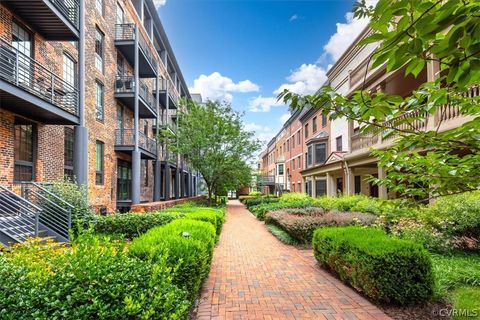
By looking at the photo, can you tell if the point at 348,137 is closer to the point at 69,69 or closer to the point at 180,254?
the point at 69,69

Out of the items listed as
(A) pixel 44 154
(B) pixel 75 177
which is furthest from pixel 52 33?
(B) pixel 75 177

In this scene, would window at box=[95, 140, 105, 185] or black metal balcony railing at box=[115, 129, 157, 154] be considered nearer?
window at box=[95, 140, 105, 185]

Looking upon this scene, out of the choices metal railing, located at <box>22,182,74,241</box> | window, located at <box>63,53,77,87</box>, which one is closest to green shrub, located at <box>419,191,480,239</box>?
metal railing, located at <box>22,182,74,241</box>

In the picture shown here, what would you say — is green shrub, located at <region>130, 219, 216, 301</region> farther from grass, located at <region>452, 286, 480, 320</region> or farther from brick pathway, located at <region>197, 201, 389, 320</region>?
grass, located at <region>452, 286, 480, 320</region>

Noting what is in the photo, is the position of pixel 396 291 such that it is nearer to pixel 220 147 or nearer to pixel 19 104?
pixel 19 104

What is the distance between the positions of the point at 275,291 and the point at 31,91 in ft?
26.4

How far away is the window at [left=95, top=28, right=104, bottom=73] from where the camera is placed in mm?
14009

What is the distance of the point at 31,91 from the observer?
318 inches

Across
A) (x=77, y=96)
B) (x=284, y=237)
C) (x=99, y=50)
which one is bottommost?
(x=284, y=237)

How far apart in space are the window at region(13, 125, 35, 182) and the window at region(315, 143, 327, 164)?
2202 cm

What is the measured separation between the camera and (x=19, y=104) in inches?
324

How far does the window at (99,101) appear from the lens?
13909 mm

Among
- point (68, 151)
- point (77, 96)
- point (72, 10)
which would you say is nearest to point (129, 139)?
point (68, 151)

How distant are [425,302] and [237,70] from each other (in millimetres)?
19617
